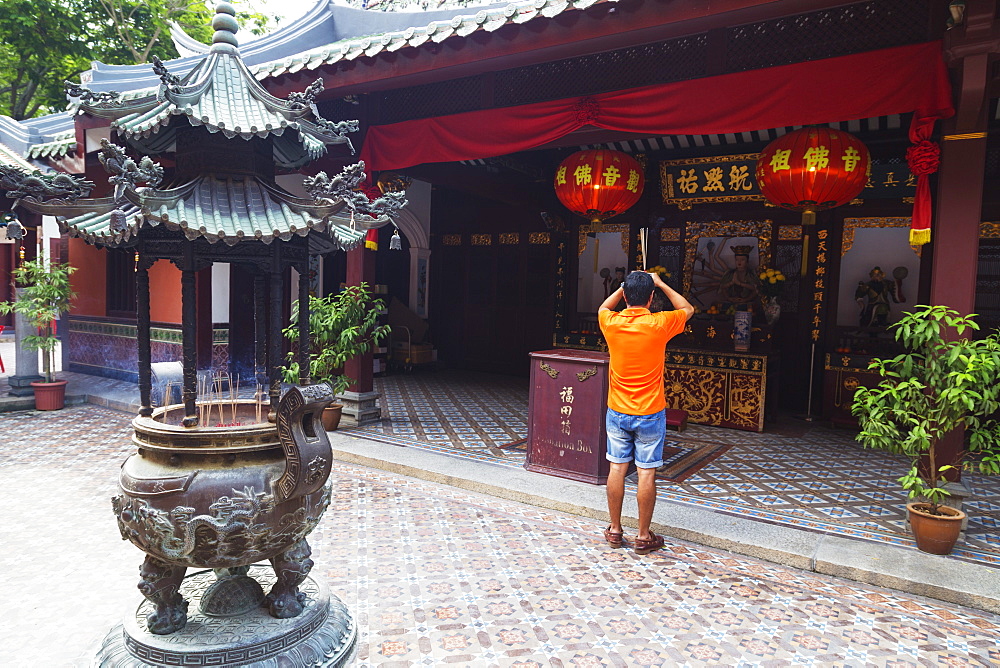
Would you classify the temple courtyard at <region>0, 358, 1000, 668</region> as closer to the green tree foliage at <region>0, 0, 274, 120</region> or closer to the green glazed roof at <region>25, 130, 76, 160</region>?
the green glazed roof at <region>25, 130, 76, 160</region>

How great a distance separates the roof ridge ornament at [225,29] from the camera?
2.96 meters

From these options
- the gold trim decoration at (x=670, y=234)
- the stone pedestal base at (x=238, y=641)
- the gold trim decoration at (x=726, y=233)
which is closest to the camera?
the stone pedestal base at (x=238, y=641)

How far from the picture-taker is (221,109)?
279 centimetres

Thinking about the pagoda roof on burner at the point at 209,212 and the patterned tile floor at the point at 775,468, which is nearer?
the pagoda roof on burner at the point at 209,212

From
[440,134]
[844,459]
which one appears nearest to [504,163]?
[440,134]

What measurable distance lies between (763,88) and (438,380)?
290 inches

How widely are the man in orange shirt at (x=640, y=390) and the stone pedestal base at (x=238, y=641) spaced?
2015 mm

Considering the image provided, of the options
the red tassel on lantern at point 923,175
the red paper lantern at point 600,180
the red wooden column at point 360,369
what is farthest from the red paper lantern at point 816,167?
the red wooden column at point 360,369

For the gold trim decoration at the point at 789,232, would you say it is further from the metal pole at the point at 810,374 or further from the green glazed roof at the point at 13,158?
the green glazed roof at the point at 13,158

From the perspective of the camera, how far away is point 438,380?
35.5 ft

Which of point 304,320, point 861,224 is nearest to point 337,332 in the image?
point 304,320

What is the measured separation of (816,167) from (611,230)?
5.08m

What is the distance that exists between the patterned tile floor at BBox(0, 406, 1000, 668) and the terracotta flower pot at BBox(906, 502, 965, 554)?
556 millimetres

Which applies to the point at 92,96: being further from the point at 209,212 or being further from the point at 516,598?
the point at 516,598
